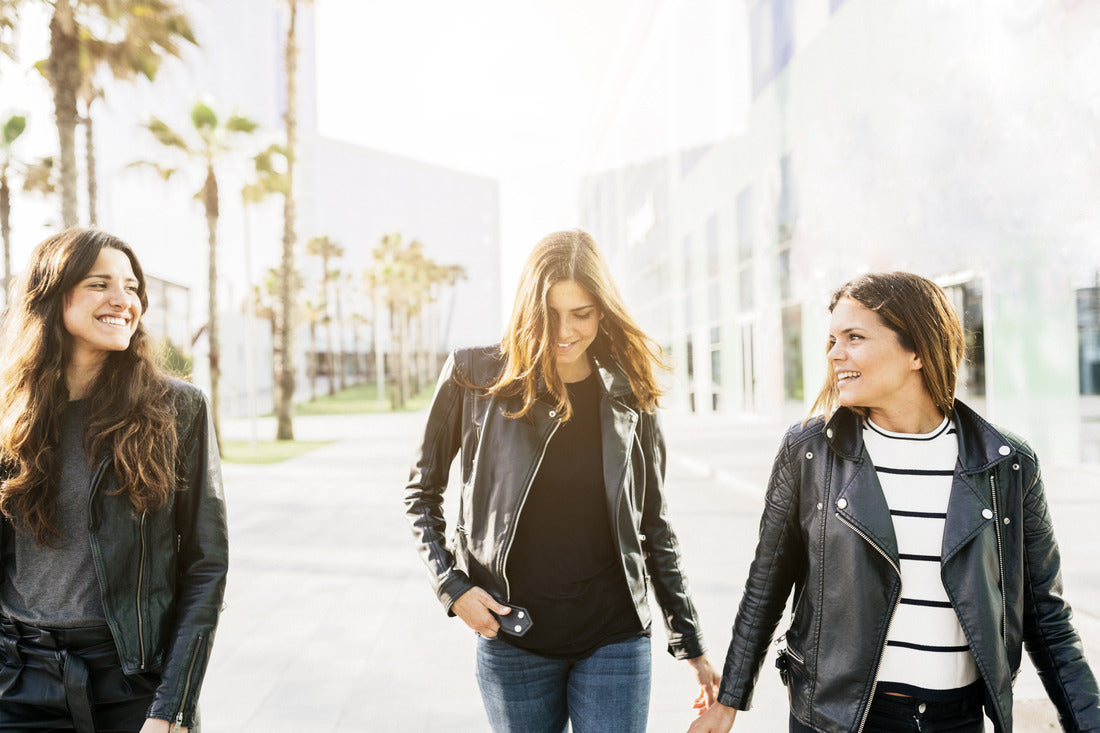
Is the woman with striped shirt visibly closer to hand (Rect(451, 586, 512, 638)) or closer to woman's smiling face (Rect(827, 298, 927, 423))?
woman's smiling face (Rect(827, 298, 927, 423))

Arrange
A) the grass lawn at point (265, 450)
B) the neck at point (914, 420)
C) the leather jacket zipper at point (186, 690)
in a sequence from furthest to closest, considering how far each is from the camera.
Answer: the grass lawn at point (265, 450)
the neck at point (914, 420)
the leather jacket zipper at point (186, 690)

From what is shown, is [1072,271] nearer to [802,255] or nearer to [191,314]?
Answer: [802,255]

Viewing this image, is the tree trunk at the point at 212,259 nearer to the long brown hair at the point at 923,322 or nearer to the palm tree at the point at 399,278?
the long brown hair at the point at 923,322

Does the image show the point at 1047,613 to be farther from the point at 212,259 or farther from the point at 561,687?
the point at 212,259

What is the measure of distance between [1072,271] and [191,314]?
4893cm

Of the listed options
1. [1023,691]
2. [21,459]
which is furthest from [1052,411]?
[21,459]

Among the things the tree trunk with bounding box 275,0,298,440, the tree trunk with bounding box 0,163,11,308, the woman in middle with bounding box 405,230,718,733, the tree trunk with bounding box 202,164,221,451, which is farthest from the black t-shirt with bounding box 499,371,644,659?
the tree trunk with bounding box 0,163,11,308

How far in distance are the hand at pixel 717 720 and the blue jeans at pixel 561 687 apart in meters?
0.18

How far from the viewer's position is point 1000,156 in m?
12.1

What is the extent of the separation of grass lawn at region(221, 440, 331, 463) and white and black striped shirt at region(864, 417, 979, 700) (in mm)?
19234

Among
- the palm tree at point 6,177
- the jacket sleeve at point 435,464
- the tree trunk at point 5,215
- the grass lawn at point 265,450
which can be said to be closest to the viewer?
the jacket sleeve at point 435,464

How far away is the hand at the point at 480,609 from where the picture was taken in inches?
89.1

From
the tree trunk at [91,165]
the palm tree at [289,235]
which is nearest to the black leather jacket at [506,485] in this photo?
the tree trunk at [91,165]

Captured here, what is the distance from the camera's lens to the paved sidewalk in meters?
4.59
